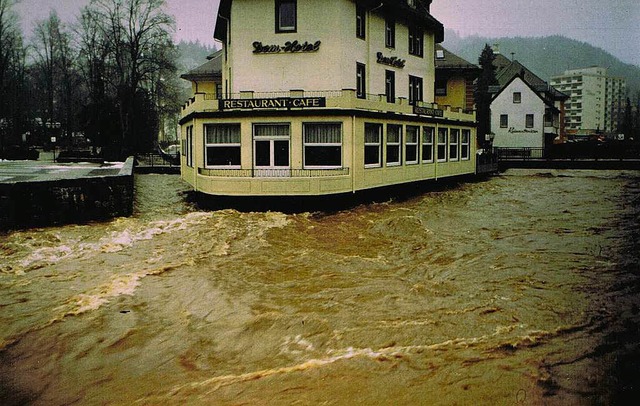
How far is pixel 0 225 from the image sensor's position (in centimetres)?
1725

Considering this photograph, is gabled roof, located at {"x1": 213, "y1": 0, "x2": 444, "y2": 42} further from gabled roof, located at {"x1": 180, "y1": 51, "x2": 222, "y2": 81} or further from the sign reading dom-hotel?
gabled roof, located at {"x1": 180, "y1": 51, "x2": 222, "y2": 81}

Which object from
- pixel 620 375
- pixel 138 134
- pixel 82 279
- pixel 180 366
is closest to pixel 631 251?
pixel 620 375

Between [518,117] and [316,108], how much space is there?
47.5 m

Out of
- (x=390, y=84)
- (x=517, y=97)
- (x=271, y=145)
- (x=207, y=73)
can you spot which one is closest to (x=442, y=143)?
(x=390, y=84)

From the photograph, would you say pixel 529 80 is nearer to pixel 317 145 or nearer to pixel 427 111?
pixel 427 111

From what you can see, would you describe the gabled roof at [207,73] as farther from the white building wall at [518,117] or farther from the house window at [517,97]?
the house window at [517,97]

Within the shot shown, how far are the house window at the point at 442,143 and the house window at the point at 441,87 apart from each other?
27.0ft

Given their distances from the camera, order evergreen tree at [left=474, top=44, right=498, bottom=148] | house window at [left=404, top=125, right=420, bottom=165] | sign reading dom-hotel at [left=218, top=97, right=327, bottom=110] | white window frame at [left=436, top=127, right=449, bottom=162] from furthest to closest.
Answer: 1. evergreen tree at [left=474, top=44, right=498, bottom=148]
2. white window frame at [left=436, top=127, right=449, bottom=162]
3. house window at [left=404, top=125, right=420, bottom=165]
4. sign reading dom-hotel at [left=218, top=97, right=327, bottom=110]

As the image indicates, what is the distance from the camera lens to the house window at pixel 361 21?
2669 centimetres

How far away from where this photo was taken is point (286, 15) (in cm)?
2552

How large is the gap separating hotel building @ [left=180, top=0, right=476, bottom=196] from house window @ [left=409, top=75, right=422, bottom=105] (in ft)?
0.20

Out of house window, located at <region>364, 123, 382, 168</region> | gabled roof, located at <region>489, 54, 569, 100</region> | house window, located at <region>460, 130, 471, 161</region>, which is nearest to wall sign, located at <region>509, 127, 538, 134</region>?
gabled roof, located at <region>489, 54, 569, 100</region>

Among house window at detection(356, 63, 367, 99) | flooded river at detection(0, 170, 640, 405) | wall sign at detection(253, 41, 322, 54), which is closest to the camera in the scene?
flooded river at detection(0, 170, 640, 405)

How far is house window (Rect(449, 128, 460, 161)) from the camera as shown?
112 feet
